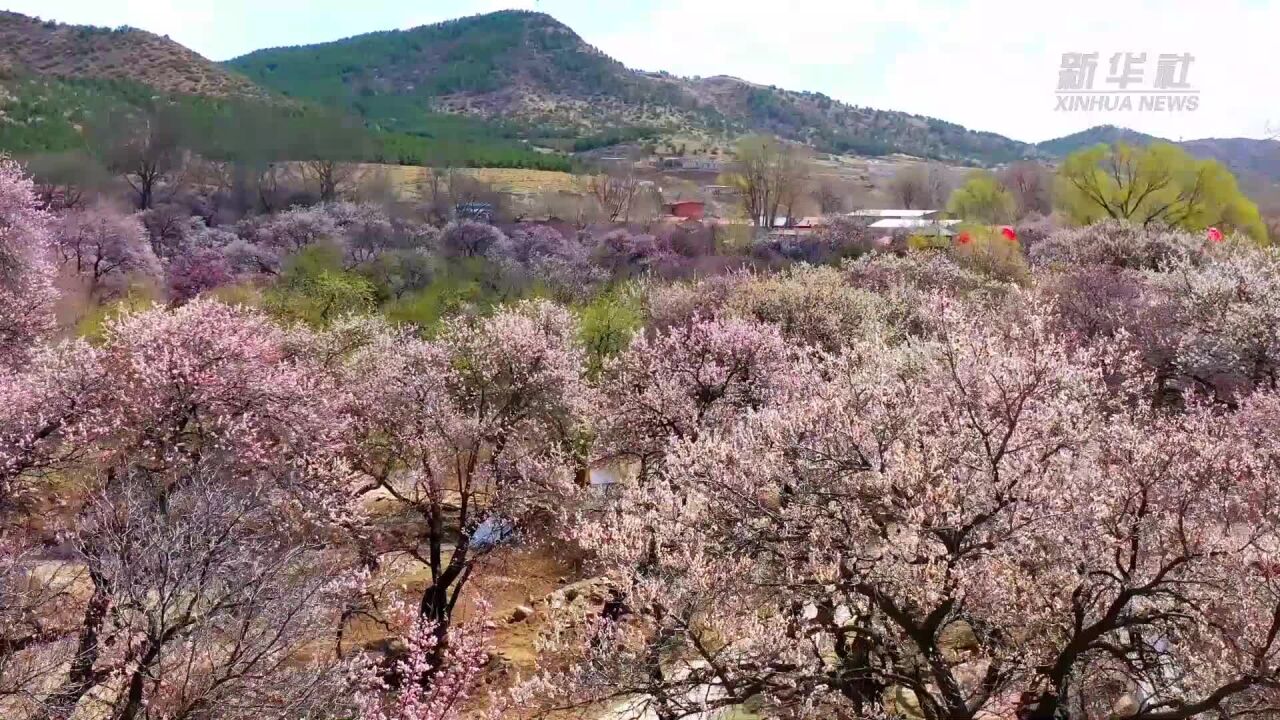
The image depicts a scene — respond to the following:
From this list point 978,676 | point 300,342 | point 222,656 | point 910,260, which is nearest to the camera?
point 222,656

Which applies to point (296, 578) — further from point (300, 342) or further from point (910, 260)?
point (910, 260)

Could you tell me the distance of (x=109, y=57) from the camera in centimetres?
9006

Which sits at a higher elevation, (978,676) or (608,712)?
(978,676)

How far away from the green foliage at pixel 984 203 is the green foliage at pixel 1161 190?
14185 mm

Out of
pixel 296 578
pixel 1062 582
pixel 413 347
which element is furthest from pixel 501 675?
pixel 1062 582

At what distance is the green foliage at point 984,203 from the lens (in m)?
66.9

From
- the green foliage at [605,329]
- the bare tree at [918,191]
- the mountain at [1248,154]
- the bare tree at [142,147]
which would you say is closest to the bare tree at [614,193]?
the bare tree at [142,147]

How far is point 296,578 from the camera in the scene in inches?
488

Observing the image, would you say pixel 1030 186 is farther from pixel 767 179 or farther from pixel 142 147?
pixel 142 147

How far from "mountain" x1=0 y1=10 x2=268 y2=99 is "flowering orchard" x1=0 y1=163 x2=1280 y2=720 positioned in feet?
261

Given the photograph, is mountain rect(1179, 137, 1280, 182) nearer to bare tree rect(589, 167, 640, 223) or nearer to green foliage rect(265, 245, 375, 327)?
bare tree rect(589, 167, 640, 223)

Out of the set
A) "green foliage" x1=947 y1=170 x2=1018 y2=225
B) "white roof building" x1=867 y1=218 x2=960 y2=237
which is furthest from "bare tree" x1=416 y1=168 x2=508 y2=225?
"green foliage" x1=947 y1=170 x2=1018 y2=225

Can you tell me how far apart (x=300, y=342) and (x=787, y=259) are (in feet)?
126

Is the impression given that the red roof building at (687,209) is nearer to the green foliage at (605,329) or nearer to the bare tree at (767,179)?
the bare tree at (767,179)
